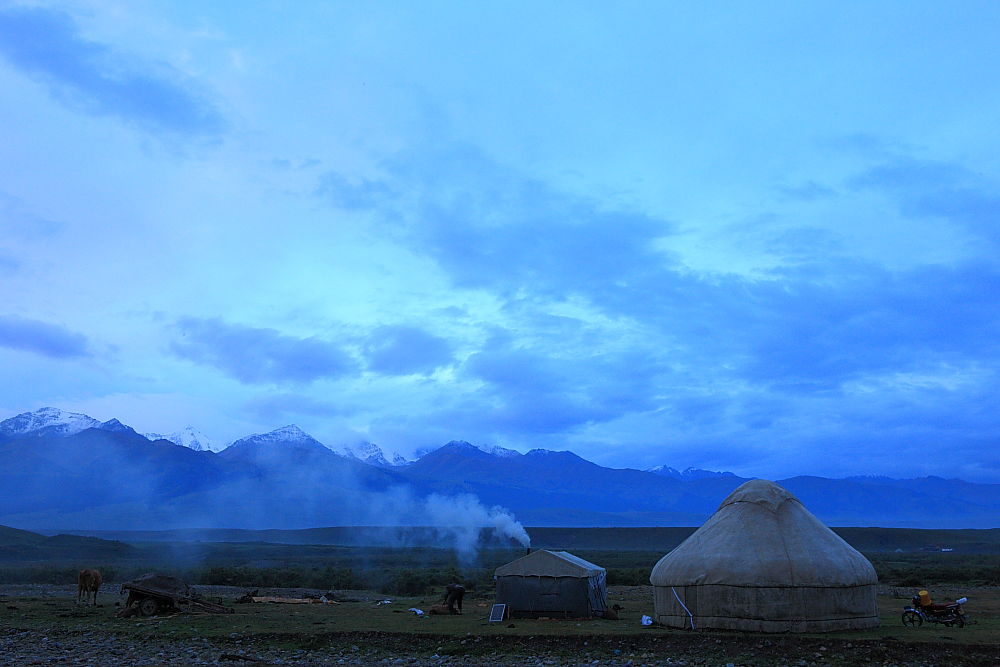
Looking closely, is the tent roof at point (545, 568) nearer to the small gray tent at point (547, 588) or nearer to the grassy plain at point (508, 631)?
the small gray tent at point (547, 588)

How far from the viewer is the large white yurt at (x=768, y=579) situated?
65.6 ft

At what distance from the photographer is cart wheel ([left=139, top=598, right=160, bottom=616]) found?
86.2 ft

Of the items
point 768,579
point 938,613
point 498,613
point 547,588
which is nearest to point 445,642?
point 498,613

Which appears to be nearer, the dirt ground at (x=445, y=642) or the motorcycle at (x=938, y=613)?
the dirt ground at (x=445, y=642)

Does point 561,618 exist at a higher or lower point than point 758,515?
lower

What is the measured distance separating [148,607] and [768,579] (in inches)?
720

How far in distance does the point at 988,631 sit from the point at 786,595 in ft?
15.7

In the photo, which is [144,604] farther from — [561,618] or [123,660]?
[561,618]

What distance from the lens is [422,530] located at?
16012 cm

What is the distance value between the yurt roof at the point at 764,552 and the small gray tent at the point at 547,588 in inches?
122

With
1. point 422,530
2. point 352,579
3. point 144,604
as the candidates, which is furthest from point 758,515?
point 422,530

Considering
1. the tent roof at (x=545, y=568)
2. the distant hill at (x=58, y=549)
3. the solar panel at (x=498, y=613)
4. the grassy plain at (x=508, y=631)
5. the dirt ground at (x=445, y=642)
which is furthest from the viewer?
the distant hill at (x=58, y=549)

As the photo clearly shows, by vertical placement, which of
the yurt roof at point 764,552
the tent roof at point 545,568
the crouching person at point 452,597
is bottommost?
the crouching person at point 452,597

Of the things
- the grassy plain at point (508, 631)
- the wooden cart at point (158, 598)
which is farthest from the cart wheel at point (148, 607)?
the grassy plain at point (508, 631)
